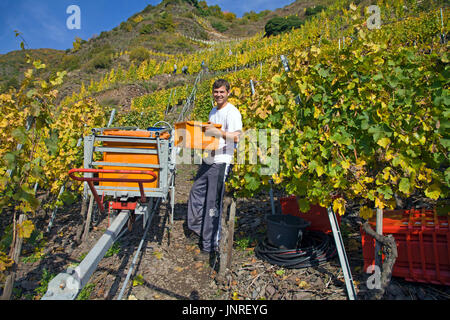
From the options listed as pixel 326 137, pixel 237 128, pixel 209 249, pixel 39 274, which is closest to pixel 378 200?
pixel 326 137

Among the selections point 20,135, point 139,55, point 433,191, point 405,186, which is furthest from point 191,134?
point 139,55

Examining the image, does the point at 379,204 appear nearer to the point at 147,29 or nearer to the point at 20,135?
the point at 20,135

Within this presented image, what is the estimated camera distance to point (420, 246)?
2.34 metres

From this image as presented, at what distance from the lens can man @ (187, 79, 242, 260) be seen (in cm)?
311

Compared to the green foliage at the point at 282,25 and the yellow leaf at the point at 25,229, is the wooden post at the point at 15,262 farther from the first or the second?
the green foliage at the point at 282,25

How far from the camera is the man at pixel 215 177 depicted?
3.11m

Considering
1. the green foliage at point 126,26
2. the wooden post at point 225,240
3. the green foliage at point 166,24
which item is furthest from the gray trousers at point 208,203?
the green foliage at point 126,26

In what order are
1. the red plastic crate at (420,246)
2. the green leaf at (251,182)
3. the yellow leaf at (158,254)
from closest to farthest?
the red plastic crate at (420,246) < the green leaf at (251,182) < the yellow leaf at (158,254)

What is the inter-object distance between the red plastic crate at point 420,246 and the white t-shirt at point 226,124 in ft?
5.74

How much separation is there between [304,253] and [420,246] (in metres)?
1.08

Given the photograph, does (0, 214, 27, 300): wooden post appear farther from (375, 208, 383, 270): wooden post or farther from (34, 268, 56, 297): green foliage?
(375, 208, 383, 270): wooden post

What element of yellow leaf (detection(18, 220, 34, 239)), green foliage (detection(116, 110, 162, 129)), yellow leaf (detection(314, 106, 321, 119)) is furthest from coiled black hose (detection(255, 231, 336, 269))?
green foliage (detection(116, 110, 162, 129))

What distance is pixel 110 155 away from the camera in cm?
310

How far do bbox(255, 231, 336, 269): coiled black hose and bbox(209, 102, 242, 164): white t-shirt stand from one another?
122cm
